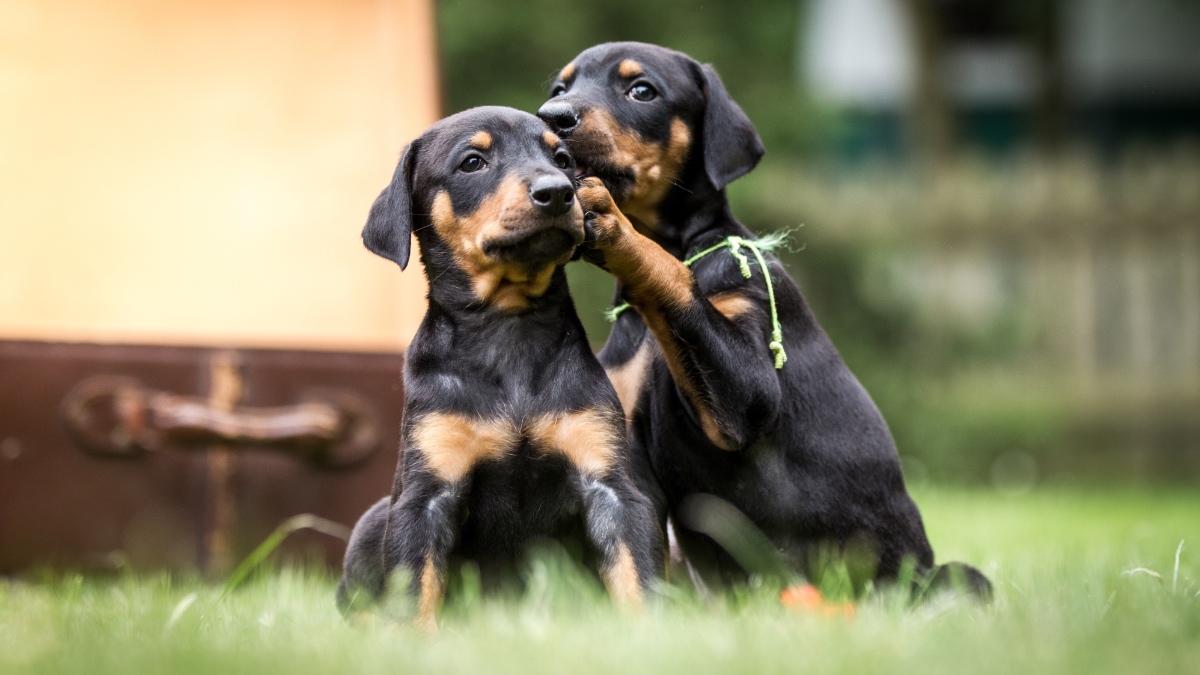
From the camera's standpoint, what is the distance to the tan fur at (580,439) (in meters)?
2.95

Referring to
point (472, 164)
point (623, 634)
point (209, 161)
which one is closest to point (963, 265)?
point (209, 161)

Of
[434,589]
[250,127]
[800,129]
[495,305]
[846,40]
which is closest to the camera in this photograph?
[434,589]

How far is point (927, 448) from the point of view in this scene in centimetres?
859

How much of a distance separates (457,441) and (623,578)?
19.0 inches

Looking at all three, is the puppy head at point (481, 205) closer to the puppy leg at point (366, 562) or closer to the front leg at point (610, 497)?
the front leg at point (610, 497)

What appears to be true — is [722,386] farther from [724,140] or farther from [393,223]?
[393,223]

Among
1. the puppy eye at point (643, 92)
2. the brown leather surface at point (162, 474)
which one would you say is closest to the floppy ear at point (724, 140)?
the puppy eye at point (643, 92)

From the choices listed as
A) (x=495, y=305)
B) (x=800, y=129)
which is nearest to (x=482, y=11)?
(x=800, y=129)

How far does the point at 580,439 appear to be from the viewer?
116 inches

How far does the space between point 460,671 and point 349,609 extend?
1018 mm

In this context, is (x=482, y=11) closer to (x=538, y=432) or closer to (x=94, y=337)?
(x=94, y=337)

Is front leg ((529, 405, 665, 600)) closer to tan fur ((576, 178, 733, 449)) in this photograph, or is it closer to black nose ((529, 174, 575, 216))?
tan fur ((576, 178, 733, 449))

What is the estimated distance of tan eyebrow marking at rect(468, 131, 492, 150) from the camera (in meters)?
3.14

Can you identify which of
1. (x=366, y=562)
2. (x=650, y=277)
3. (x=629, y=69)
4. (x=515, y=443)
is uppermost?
(x=629, y=69)
